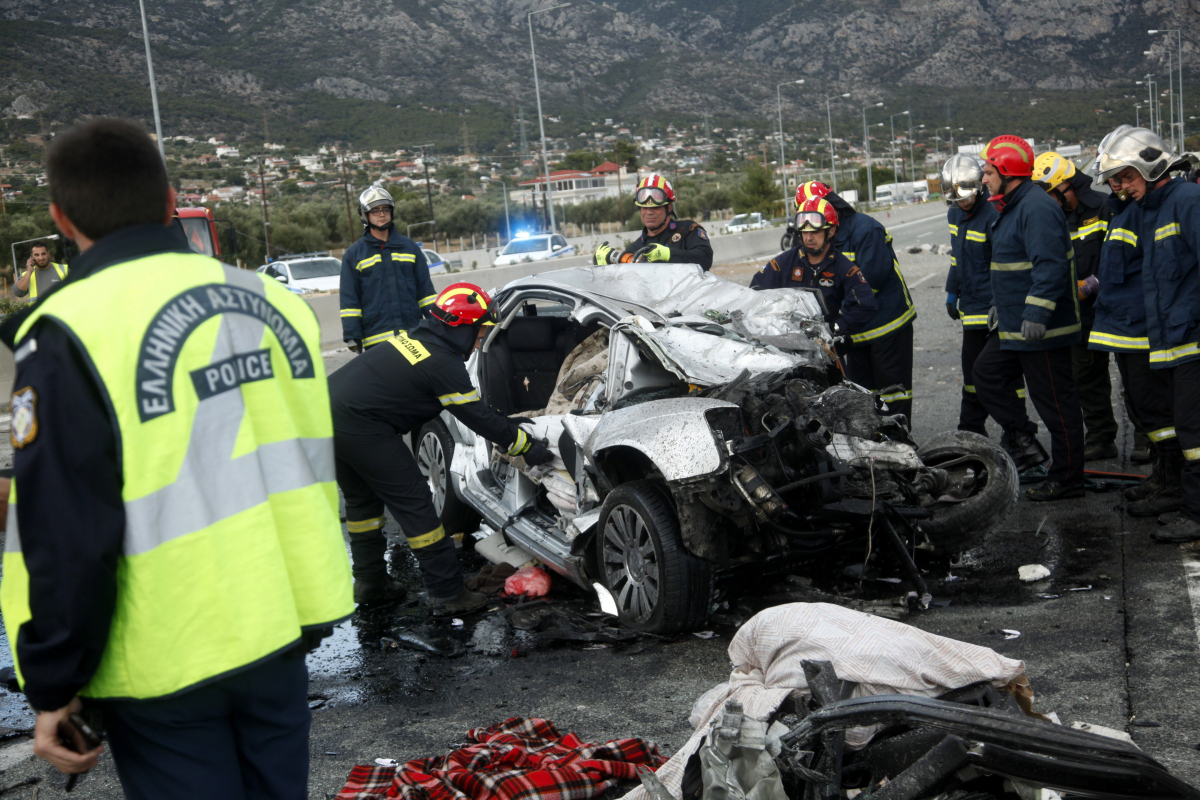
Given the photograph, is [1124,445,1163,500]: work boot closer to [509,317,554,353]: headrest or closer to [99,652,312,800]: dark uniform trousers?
[509,317,554,353]: headrest

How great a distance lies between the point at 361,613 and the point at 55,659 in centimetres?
397

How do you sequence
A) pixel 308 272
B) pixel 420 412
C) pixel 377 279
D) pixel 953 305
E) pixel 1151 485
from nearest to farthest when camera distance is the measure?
pixel 420 412 → pixel 1151 485 → pixel 953 305 → pixel 377 279 → pixel 308 272

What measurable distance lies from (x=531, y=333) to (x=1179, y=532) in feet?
12.3

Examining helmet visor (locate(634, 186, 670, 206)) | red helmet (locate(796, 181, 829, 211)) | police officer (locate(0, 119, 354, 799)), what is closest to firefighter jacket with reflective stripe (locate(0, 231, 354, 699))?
police officer (locate(0, 119, 354, 799))

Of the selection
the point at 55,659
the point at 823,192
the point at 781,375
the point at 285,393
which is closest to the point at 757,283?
the point at 823,192

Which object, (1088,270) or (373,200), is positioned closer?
(1088,270)

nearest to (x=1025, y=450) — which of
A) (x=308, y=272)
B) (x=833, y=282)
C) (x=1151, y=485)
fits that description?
(x=1151, y=485)

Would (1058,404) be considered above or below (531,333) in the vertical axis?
below

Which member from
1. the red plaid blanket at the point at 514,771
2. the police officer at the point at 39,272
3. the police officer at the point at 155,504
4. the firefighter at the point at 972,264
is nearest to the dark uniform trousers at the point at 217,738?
the police officer at the point at 155,504

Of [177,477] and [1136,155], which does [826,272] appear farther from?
[177,477]

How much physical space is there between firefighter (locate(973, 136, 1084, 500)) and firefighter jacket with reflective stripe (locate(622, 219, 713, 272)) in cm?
211

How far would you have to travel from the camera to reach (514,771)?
317 cm

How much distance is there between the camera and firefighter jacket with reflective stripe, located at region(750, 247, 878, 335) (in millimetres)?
6902

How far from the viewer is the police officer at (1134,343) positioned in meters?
5.62
